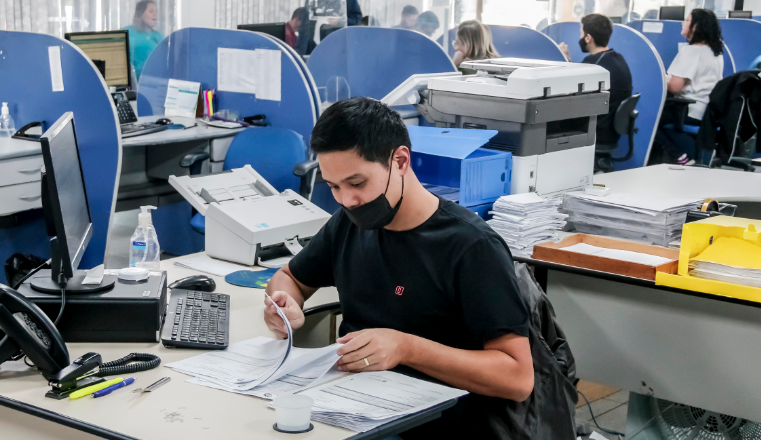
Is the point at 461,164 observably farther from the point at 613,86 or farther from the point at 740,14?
the point at 740,14

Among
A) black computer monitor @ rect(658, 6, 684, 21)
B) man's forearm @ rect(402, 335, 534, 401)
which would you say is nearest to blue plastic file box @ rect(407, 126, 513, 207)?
man's forearm @ rect(402, 335, 534, 401)

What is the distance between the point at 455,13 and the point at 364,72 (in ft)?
3.31

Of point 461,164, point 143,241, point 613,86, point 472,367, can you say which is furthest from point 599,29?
point 472,367

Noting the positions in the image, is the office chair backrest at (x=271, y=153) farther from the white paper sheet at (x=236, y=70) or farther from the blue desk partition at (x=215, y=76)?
the white paper sheet at (x=236, y=70)

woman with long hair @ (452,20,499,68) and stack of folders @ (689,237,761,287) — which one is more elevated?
woman with long hair @ (452,20,499,68)

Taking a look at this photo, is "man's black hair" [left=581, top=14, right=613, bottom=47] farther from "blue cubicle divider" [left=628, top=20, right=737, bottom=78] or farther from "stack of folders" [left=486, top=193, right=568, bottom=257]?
"stack of folders" [left=486, top=193, right=568, bottom=257]

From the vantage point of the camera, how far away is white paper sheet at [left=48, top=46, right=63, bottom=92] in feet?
Result: 10.6

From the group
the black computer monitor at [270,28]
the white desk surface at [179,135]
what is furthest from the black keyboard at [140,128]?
the black computer monitor at [270,28]

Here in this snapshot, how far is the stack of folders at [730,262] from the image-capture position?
73.7 inches

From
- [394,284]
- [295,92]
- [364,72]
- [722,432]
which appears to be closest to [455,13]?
[364,72]

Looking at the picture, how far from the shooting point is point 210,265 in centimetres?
210

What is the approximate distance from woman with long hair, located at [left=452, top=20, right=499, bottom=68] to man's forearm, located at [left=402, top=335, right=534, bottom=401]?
386 centimetres

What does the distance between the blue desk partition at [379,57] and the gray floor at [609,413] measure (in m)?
2.08

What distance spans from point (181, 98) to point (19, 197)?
1384 mm
